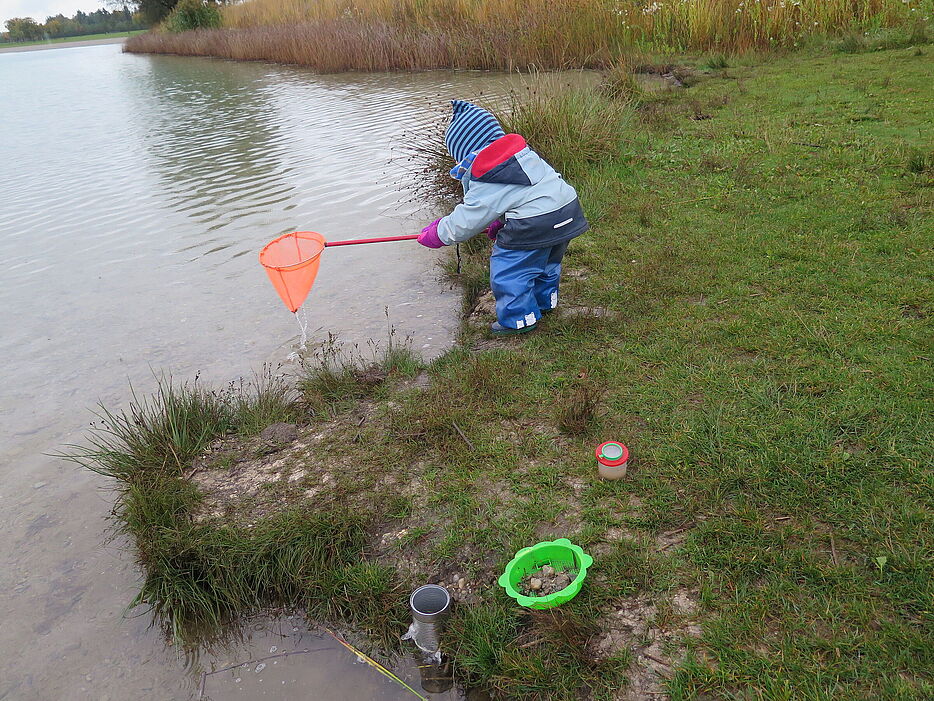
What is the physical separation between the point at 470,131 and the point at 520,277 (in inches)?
40.6

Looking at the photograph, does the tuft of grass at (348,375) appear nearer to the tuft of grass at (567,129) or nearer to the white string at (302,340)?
the white string at (302,340)

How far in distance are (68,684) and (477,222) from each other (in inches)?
120

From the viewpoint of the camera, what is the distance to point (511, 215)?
162 inches

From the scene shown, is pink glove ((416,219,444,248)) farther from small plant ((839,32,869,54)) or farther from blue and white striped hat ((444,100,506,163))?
small plant ((839,32,869,54))

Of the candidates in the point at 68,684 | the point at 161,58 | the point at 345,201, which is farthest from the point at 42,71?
the point at 68,684

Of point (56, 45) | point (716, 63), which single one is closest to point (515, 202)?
point (716, 63)

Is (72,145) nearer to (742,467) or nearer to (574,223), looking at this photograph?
(574,223)

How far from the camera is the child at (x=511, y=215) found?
4.00 m

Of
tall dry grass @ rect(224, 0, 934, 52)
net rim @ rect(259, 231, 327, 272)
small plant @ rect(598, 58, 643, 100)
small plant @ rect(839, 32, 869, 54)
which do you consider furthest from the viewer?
tall dry grass @ rect(224, 0, 934, 52)

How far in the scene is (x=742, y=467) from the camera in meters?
2.93

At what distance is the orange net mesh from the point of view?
432 centimetres

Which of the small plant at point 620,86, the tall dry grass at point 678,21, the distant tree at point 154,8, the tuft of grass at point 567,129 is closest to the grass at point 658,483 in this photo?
the tuft of grass at point 567,129

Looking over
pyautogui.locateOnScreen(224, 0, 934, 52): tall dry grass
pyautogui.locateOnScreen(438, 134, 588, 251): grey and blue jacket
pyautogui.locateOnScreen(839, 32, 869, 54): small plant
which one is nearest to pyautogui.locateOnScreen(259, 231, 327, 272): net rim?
pyautogui.locateOnScreen(438, 134, 588, 251): grey and blue jacket

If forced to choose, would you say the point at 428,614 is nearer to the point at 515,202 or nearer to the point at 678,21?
the point at 515,202
